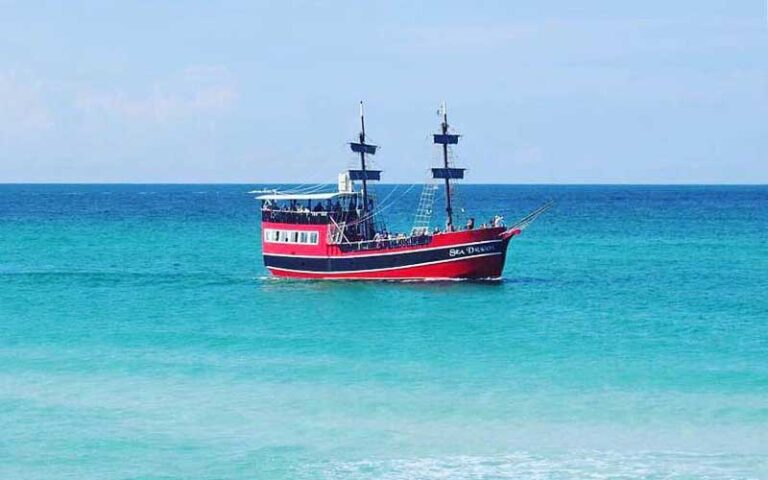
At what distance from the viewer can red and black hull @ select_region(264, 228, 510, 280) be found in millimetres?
63344

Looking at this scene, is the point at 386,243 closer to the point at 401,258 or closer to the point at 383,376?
the point at 401,258

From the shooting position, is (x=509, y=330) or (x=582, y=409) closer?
(x=582, y=409)

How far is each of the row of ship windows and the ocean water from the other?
2.84 m

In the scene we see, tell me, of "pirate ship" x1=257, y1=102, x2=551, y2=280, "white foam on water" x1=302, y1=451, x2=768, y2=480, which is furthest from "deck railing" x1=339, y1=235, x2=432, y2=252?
"white foam on water" x1=302, y1=451, x2=768, y2=480

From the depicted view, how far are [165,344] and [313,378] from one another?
9.37 meters

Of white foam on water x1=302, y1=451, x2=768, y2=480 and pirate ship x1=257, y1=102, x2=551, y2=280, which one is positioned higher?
pirate ship x1=257, y1=102, x2=551, y2=280

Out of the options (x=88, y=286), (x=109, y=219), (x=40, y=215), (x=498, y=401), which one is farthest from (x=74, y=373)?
(x=40, y=215)

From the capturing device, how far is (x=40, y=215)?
16138 centimetres

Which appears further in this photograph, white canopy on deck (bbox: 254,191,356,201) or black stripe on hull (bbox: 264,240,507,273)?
white canopy on deck (bbox: 254,191,356,201)

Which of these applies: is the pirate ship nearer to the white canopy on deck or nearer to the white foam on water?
the white canopy on deck

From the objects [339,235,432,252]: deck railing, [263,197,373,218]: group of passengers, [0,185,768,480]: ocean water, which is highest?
[263,197,373,218]: group of passengers

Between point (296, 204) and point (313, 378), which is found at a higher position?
point (296, 204)

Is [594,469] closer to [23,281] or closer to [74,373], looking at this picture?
[74,373]

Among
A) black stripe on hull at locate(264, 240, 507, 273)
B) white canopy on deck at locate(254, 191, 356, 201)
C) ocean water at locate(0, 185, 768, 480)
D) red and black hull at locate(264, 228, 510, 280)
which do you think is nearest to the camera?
ocean water at locate(0, 185, 768, 480)
